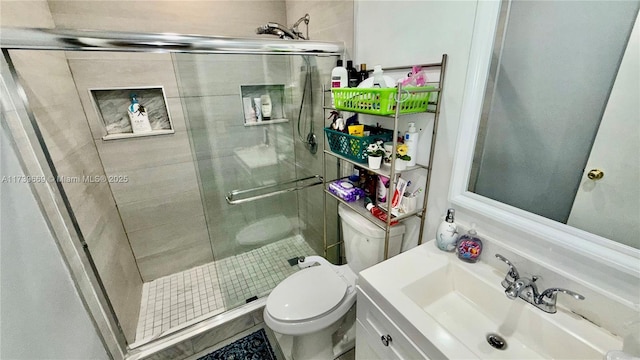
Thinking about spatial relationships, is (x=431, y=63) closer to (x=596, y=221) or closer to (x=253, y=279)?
(x=596, y=221)

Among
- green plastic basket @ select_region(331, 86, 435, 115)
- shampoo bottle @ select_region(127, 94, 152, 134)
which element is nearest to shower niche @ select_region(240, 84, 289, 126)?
shampoo bottle @ select_region(127, 94, 152, 134)

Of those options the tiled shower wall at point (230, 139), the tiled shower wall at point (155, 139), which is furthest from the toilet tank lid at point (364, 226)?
the tiled shower wall at point (155, 139)

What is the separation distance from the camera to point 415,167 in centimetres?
108

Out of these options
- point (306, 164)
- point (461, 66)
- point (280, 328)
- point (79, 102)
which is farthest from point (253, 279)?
point (461, 66)

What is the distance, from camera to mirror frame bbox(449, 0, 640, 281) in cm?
67

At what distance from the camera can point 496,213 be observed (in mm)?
889

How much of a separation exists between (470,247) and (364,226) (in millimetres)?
459

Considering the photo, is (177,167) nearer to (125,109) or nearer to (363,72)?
(125,109)

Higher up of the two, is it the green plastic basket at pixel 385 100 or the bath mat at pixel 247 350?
the green plastic basket at pixel 385 100

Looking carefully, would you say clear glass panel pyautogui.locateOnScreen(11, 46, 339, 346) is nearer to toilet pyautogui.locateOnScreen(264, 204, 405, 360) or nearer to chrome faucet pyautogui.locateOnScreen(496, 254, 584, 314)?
toilet pyautogui.locateOnScreen(264, 204, 405, 360)

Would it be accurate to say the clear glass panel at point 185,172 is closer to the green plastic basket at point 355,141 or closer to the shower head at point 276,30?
the shower head at point 276,30

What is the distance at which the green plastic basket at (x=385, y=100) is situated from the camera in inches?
35.9

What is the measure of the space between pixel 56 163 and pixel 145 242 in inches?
37.5

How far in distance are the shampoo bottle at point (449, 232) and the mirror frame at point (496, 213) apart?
61mm
